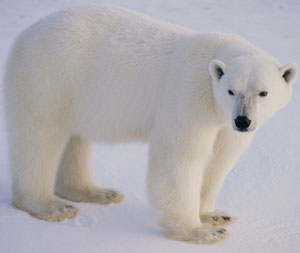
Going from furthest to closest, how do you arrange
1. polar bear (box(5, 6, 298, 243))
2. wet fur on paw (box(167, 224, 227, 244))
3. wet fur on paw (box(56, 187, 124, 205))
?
wet fur on paw (box(56, 187, 124, 205)) → wet fur on paw (box(167, 224, 227, 244)) → polar bear (box(5, 6, 298, 243))

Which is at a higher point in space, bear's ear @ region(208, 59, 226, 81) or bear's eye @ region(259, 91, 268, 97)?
bear's ear @ region(208, 59, 226, 81)

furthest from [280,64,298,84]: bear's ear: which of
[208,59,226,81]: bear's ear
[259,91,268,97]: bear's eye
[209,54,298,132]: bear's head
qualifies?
[208,59,226,81]: bear's ear

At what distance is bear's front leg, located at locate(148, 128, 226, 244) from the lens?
11.8 feet

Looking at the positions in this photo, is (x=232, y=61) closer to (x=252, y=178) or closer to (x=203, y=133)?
(x=203, y=133)

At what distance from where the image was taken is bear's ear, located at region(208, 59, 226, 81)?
338 centimetres

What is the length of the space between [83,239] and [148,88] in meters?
1.17

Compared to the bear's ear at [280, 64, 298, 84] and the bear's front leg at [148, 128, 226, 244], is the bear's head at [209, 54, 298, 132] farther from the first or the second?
the bear's front leg at [148, 128, 226, 244]

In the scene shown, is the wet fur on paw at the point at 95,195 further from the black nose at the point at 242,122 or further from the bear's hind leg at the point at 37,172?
the black nose at the point at 242,122

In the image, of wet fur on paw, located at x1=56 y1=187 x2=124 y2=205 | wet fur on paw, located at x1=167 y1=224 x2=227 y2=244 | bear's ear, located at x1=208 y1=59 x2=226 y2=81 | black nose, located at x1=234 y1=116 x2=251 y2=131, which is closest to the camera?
black nose, located at x1=234 y1=116 x2=251 y2=131

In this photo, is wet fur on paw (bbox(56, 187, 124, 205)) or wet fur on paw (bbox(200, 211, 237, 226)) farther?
wet fur on paw (bbox(56, 187, 124, 205))

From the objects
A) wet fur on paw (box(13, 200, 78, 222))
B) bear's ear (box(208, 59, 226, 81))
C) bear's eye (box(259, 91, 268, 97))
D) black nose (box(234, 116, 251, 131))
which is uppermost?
bear's ear (box(208, 59, 226, 81))

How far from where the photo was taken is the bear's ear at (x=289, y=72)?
3.45m

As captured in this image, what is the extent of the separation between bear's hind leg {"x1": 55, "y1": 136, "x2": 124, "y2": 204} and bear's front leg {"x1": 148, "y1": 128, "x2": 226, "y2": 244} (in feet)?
2.64

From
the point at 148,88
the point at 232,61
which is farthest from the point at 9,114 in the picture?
the point at 232,61
